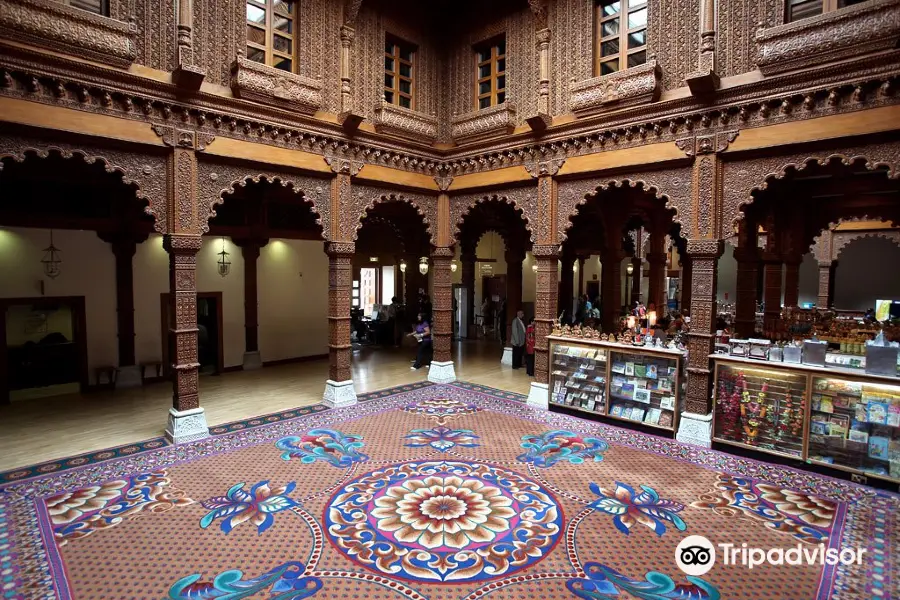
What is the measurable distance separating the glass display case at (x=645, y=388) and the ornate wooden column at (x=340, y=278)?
433 cm

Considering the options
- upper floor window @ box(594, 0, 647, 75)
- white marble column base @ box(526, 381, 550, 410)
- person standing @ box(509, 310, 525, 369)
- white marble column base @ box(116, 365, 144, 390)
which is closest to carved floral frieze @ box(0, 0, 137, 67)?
white marble column base @ box(116, 365, 144, 390)

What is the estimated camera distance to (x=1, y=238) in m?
8.16

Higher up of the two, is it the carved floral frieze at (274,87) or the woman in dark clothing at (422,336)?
the carved floral frieze at (274,87)

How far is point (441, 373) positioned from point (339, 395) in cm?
243

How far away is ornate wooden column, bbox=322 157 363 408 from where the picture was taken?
26.5 feet

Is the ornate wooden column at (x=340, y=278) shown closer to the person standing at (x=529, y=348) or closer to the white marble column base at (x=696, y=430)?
the person standing at (x=529, y=348)

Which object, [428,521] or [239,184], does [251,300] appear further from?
[428,521]

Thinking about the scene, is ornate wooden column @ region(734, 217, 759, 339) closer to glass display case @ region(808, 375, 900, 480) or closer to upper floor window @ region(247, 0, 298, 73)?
glass display case @ region(808, 375, 900, 480)

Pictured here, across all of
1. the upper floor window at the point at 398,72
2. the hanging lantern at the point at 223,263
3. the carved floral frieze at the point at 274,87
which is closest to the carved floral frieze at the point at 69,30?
the carved floral frieze at the point at 274,87

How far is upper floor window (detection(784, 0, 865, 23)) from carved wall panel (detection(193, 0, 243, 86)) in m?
7.14

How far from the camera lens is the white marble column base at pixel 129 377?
930cm

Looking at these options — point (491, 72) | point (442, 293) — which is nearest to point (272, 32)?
point (491, 72)

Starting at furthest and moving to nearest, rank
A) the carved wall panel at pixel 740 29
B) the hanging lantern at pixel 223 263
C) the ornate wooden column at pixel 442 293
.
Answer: the hanging lantern at pixel 223 263
the ornate wooden column at pixel 442 293
the carved wall panel at pixel 740 29

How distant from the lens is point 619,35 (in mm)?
7270
